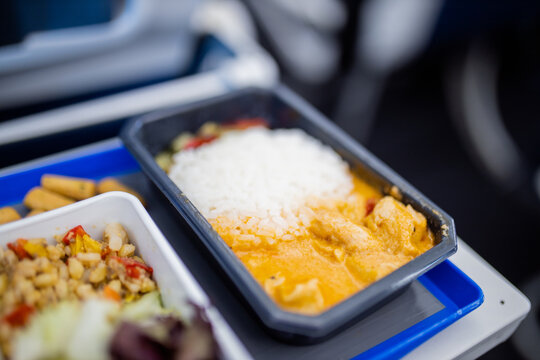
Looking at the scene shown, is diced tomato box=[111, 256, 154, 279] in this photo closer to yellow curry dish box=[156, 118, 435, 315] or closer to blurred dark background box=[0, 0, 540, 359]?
yellow curry dish box=[156, 118, 435, 315]

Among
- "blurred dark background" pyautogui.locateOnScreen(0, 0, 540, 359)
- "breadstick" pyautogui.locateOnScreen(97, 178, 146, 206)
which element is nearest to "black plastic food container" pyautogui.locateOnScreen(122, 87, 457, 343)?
"breadstick" pyautogui.locateOnScreen(97, 178, 146, 206)

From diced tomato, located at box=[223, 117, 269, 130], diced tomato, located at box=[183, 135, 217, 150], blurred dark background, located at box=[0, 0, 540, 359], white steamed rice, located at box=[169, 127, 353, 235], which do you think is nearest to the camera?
white steamed rice, located at box=[169, 127, 353, 235]

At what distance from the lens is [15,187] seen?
1180 mm

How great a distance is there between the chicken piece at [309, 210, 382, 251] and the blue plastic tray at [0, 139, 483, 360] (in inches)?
5.9

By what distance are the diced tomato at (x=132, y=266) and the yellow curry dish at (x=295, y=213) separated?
19 centimetres

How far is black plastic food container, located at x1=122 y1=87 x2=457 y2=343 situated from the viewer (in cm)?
78

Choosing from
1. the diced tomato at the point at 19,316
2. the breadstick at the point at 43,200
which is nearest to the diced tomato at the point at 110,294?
the diced tomato at the point at 19,316

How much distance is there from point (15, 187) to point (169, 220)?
0.45 m

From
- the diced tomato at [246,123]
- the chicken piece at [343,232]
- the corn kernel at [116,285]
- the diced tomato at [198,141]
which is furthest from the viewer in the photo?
the diced tomato at [246,123]

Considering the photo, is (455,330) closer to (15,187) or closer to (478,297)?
(478,297)

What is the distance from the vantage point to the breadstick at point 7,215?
3.43ft

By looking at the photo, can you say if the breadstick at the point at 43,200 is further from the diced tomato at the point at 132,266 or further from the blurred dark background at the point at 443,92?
the blurred dark background at the point at 443,92

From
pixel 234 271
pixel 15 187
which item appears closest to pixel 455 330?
pixel 234 271

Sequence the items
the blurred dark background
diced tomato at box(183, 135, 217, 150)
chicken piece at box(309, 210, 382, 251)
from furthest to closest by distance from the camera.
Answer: the blurred dark background < diced tomato at box(183, 135, 217, 150) < chicken piece at box(309, 210, 382, 251)
